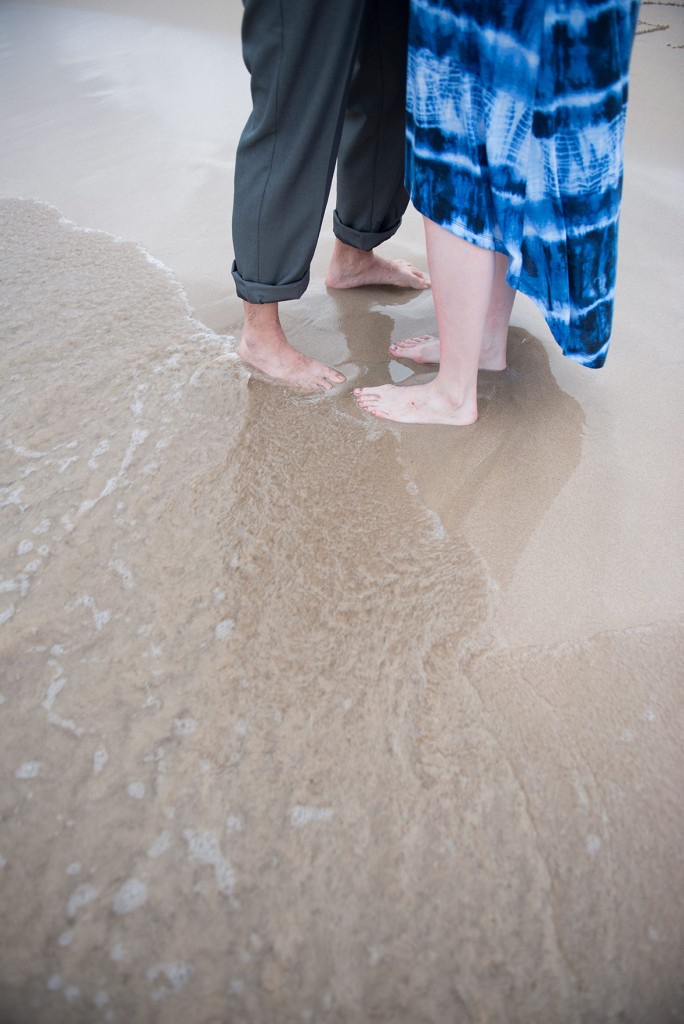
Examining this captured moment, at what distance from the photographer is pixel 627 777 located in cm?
91

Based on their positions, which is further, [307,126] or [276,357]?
[276,357]

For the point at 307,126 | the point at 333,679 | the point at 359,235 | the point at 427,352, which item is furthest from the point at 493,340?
the point at 333,679

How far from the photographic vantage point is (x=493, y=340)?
1.60 m

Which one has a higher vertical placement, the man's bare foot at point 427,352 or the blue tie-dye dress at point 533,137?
the blue tie-dye dress at point 533,137

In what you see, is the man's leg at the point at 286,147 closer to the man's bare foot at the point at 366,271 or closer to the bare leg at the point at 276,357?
the bare leg at the point at 276,357

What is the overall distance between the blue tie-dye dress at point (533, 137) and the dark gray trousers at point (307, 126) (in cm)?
17

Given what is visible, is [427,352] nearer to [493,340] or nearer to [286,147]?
[493,340]

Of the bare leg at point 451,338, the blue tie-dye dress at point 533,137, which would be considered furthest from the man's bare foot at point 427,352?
the blue tie-dye dress at point 533,137

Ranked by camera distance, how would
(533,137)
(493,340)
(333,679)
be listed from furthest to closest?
(493,340), (533,137), (333,679)

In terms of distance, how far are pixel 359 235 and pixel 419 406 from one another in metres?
0.63

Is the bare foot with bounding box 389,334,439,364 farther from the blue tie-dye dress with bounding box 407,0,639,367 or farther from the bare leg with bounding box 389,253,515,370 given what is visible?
the blue tie-dye dress with bounding box 407,0,639,367

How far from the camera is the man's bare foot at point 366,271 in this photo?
1.91 m

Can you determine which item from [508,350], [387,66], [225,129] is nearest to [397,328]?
[508,350]

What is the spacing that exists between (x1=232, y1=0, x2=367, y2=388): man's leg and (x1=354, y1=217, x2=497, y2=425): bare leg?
7.7 inches
